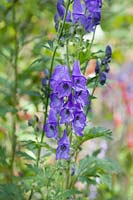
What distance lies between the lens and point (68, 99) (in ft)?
7.63

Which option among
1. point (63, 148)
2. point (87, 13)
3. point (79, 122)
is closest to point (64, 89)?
point (79, 122)

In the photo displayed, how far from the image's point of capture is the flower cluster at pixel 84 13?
2.39 m

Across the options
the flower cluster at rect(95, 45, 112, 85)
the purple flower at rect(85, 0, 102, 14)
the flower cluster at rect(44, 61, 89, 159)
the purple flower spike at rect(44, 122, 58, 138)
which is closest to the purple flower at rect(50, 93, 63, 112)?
the flower cluster at rect(44, 61, 89, 159)

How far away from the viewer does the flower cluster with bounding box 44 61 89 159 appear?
2309mm

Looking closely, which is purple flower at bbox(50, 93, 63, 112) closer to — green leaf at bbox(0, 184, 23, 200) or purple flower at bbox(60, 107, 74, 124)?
purple flower at bbox(60, 107, 74, 124)

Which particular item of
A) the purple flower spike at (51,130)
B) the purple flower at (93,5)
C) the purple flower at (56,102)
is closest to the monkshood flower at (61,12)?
the purple flower at (93,5)

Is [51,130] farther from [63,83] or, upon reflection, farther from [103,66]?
[103,66]

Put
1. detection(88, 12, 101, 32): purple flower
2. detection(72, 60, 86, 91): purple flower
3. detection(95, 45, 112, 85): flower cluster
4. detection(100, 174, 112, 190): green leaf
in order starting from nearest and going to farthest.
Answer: detection(72, 60, 86, 91): purple flower < detection(88, 12, 101, 32): purple flower < detection(95, 45, 112, 85): flower cluster < detection(100, 174, 112, 190): green leaf

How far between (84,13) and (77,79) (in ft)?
1.06

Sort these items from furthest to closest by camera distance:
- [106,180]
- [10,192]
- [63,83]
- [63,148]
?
[106,180], [10,192], [63,148], [63,83]

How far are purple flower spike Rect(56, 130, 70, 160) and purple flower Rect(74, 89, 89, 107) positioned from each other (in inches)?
6.7

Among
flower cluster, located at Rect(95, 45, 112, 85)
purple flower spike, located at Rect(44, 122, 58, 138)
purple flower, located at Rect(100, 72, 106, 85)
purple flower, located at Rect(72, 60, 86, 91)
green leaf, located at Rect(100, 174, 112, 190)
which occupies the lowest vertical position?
green leaf, located at Rect(100, 174, 112, 190)

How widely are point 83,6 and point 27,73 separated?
4.01 feet

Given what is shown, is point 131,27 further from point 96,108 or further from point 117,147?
point 96,108
